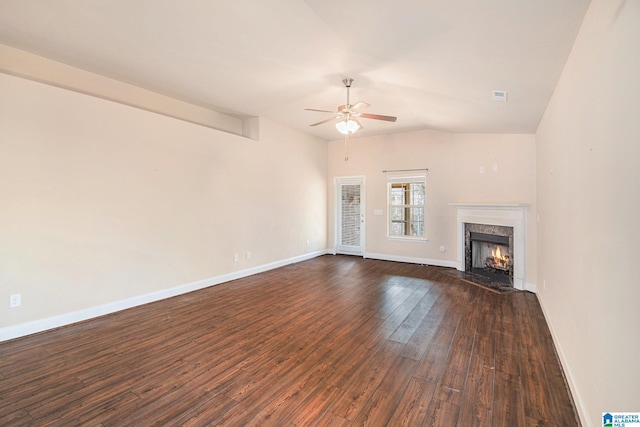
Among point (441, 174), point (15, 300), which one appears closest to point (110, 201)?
point (15, 300)

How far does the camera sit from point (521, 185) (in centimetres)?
504

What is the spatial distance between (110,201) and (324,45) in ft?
10.9

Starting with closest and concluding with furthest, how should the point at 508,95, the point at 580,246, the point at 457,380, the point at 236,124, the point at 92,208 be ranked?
1. the point at 580,246
2. the point at 457,380
3. the point at 508,95
4. the point at 92,208
5. the point at 236,124

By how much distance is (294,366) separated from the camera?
2.52 meters

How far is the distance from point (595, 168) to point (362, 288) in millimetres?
3610

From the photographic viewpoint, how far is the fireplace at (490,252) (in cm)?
516

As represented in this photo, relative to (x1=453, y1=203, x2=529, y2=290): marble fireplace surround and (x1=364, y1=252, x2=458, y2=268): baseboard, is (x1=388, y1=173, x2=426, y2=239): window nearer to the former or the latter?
(x1=364, y1=252, x2=458, y2=268): baseboard

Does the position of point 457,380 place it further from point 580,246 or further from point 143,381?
point 143,381

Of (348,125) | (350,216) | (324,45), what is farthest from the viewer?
(350,216)

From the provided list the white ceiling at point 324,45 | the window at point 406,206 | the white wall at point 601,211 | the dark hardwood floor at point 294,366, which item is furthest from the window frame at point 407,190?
the white wall at point 601,211

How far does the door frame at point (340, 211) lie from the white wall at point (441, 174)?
11 cm

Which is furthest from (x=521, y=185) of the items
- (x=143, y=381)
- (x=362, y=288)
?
(x=143, y=381)

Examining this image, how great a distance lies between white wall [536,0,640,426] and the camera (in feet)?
3.98

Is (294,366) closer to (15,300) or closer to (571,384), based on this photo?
(571,384)
